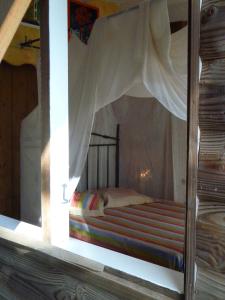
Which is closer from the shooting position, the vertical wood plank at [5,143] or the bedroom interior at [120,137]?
the bedroom interior at [120,137]

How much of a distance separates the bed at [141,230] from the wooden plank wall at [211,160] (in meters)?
1.21

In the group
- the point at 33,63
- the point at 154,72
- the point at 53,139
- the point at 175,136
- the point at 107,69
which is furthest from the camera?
the point at 33,63

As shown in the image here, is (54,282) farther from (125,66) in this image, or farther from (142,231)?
(125,66)

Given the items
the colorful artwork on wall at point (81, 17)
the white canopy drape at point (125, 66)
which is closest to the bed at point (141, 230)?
the white canopy drape at point (125, 66)

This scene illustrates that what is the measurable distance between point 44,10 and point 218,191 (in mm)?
1194

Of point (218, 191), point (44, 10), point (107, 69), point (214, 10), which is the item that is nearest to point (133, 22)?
point (107, 69)

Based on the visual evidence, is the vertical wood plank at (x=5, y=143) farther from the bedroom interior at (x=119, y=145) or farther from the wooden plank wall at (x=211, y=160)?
the wooden plank wall at (x=211, y=160)

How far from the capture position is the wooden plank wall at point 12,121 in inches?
178

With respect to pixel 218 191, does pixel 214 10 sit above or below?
above

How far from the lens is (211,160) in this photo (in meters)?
1.12

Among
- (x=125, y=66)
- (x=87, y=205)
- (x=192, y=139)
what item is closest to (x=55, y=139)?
(x=192, y=139)

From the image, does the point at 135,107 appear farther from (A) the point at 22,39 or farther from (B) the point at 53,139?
(B) the point at 53,139

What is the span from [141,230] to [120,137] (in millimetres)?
1918

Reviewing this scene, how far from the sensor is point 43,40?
174 centimetres
